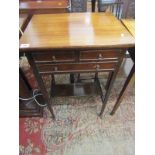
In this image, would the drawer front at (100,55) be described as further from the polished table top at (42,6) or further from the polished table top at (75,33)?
the polished table top at (42,6)

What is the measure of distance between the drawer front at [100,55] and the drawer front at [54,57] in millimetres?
75

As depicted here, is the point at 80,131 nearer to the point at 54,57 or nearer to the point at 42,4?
the point at 54,57

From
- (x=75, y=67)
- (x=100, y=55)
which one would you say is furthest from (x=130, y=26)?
(x=75, y=67)

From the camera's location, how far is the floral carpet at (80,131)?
1.51 m

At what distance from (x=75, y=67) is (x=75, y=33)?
0.72 ft

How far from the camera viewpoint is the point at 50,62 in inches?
51.7

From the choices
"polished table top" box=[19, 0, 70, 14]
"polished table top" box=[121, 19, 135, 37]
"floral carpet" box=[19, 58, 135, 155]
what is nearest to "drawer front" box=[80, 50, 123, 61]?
"polished table top" box=[121, 19, 135, 37]

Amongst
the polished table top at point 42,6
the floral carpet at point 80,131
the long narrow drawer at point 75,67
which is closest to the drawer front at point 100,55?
the long narrow drawer at point 75,67

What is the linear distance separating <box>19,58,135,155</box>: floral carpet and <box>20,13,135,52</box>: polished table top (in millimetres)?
732

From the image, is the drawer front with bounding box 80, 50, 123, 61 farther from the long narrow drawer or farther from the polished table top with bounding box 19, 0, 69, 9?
the polished table top with bounding box 19, 0, 69, 9

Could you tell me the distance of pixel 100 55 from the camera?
4.31 feet
